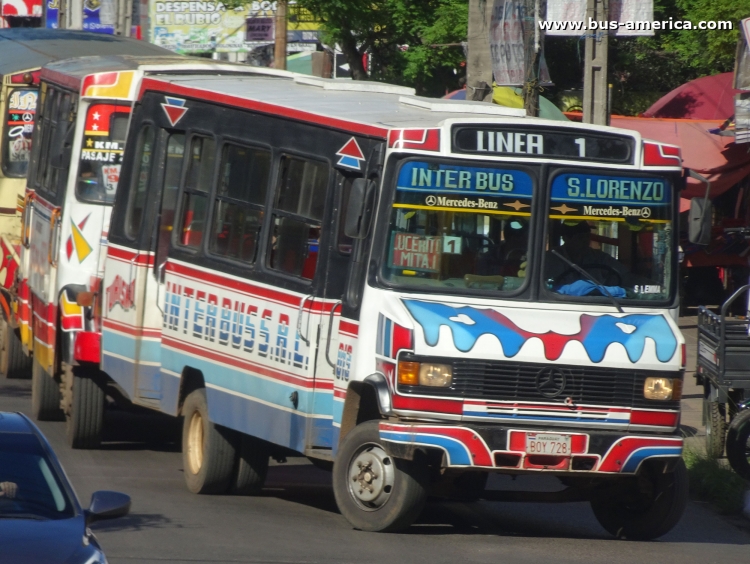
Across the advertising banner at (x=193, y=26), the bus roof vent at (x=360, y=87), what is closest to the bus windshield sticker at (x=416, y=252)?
the bus roof vent at (x=360, y=87)

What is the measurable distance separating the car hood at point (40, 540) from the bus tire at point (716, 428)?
779cm

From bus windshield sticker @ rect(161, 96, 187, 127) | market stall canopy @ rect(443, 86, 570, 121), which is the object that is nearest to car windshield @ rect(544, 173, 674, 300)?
bus windshield sticker @ rect(161, 96, 187, 127)

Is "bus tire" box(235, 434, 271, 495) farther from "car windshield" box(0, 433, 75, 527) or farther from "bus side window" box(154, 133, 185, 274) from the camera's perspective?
"car windshield" box(0, 433, 75, 527)

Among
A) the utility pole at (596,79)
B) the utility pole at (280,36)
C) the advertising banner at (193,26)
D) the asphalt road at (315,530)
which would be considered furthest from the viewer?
the advertising banner at (193,26)

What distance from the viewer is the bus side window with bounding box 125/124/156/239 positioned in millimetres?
11086

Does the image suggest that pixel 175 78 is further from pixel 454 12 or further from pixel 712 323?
pixel 454 12

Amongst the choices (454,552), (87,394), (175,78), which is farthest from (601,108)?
(454,552)

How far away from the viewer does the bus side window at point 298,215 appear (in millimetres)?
9148

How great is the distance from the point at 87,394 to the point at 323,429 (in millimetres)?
3409

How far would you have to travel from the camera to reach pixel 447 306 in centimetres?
844

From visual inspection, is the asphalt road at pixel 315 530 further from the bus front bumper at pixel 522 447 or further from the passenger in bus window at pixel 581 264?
the passenger in bus window at pixel 581 264

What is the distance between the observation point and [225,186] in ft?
33.3

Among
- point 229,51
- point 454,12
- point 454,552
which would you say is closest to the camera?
point 454,552

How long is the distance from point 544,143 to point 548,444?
185 centimetres
